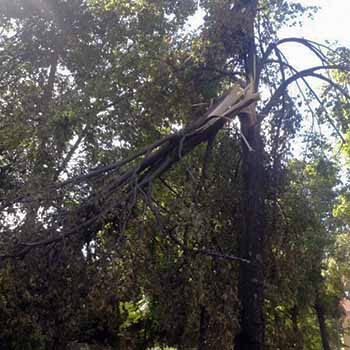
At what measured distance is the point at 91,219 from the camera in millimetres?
5199

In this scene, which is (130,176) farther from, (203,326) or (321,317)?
(321,317)

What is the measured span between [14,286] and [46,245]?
522mm

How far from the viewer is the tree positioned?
18.0ft

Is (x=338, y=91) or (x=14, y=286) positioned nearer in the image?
(x=14, y=286)

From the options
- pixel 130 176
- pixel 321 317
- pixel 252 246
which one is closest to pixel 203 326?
pixel 252 246

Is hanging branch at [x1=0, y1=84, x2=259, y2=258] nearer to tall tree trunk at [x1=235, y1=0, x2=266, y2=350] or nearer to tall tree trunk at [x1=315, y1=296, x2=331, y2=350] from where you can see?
tall tree trunk at [x1=235, y1=0, x2=266, y2=350]

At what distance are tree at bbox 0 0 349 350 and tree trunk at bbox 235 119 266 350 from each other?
0.6 inches

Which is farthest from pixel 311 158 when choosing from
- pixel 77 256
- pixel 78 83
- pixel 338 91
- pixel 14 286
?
pixel 14 286

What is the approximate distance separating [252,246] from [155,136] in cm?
279

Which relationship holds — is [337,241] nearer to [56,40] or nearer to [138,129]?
[138,129]

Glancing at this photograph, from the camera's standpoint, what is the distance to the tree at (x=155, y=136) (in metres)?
5.48

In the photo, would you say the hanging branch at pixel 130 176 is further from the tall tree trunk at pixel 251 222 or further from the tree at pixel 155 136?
the tall tree trunk at pixel 251 222

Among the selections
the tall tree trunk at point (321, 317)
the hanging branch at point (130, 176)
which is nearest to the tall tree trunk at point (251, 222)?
the hanging branch at point (130, 176)

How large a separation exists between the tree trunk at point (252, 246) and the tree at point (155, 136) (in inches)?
0.6
